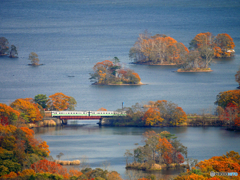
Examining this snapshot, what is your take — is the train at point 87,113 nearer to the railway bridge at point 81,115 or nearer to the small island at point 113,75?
the railway bridge at point 81,115

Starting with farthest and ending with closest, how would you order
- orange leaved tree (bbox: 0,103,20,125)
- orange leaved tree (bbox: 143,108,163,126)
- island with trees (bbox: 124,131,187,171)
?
orange leaved tree (bbox: 143,108,163,126) → orange leaved tree (bbox: 0,103,20,125) → island with trees (bbox: 124,131,187,171)

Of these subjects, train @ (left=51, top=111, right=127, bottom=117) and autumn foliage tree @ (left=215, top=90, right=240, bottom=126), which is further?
train @ (left=51, top=111, right=127, bottom=117)

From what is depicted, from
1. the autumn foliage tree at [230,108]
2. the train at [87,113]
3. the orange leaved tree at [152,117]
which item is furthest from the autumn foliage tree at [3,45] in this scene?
the autumn foliage tree at [230,108]

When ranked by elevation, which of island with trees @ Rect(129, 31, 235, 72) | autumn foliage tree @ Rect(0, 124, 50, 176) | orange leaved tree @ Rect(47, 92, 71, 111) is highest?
island with trees @ Rect(129, 31, 235, 72)

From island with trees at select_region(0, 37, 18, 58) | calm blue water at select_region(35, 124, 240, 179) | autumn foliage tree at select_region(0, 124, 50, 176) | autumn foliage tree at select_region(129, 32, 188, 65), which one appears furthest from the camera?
island with trees at select_region(0, 37, 18, 58)

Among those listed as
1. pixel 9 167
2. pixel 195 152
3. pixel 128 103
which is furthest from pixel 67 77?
pixel 9 167

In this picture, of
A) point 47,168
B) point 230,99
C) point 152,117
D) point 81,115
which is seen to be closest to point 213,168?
point 47,168

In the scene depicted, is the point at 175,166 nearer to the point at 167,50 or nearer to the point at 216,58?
the point at 167,50

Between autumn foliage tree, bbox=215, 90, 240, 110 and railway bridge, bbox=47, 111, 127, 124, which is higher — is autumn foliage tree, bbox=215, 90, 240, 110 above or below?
above

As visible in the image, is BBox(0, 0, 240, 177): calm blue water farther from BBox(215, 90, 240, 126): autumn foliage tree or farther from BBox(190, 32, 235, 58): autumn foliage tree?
BBox(190, 32, 235, 58): autumn foliage tree

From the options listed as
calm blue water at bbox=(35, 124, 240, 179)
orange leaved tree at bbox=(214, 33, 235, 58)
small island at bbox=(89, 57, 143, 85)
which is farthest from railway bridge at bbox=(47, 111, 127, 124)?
orange leaved tree at bbox=(214, 33, 235, 58)
